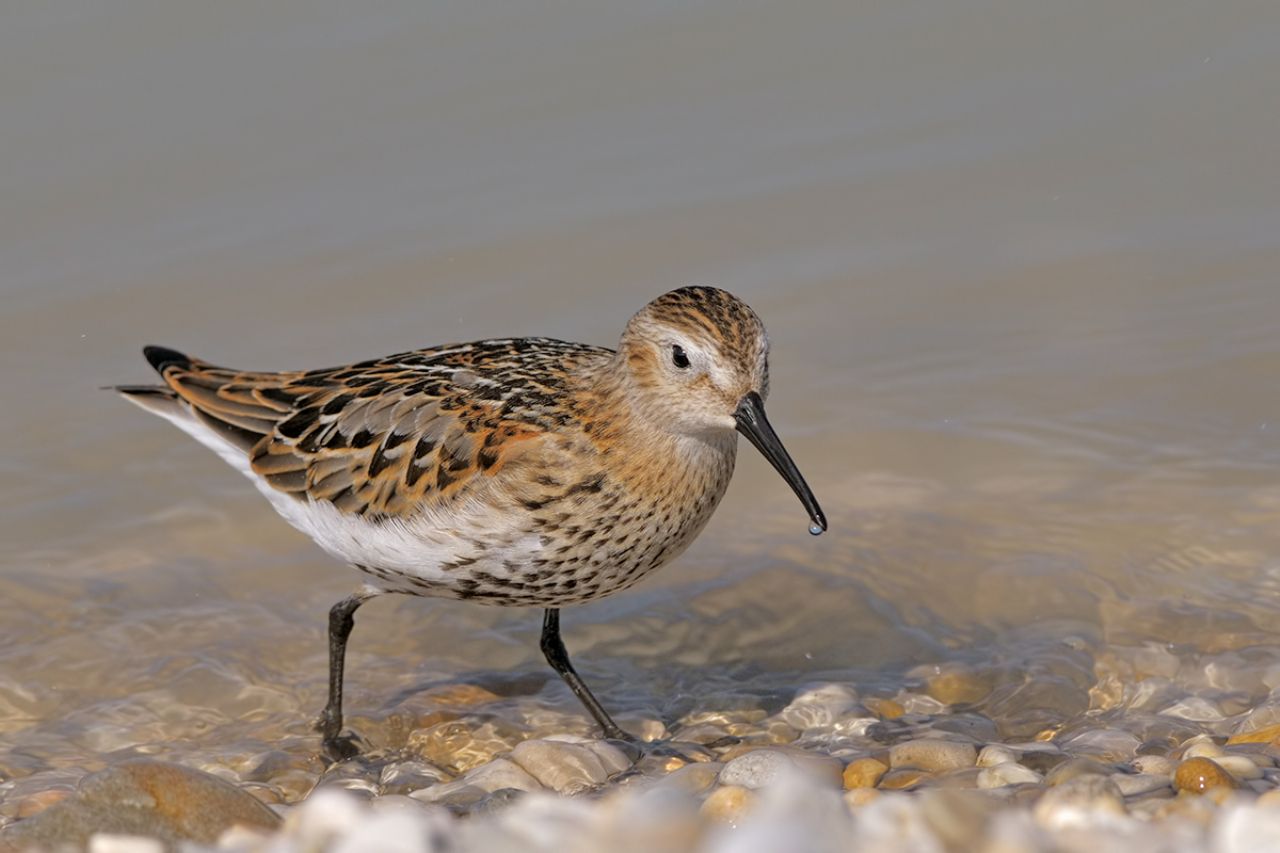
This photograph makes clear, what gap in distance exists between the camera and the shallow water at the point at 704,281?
8.30 meters

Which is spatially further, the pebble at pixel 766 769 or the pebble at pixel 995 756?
the pebble at pixel 995 756

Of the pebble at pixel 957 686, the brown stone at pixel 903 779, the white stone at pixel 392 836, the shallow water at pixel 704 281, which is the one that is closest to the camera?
the white stone at pixel 392 836

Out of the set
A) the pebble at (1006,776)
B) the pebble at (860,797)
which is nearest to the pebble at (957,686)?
the pebble at (1006,776)

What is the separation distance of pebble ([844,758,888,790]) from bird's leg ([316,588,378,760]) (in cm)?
227

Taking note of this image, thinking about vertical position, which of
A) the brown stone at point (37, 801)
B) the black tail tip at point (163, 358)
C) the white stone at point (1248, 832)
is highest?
the black tail tip at point (163, 358)

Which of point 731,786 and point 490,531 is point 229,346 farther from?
point 731,786

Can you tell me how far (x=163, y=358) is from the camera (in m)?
8.43

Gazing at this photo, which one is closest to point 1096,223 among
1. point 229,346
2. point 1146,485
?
point 1146,485

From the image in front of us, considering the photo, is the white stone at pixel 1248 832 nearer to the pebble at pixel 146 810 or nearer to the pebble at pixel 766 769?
the pebble at pixel 766 769

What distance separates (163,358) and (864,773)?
4.06 m

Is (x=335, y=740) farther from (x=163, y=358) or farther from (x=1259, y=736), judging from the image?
(x=1259, y=736)

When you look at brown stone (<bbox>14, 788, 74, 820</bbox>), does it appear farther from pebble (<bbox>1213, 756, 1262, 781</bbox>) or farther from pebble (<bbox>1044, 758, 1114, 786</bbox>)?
pebble (<bbox>1213, 756, 1262, 781</bbox>)

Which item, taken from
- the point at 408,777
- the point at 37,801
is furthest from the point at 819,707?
the point at 37,801

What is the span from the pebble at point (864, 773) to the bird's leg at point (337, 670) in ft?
7.44
